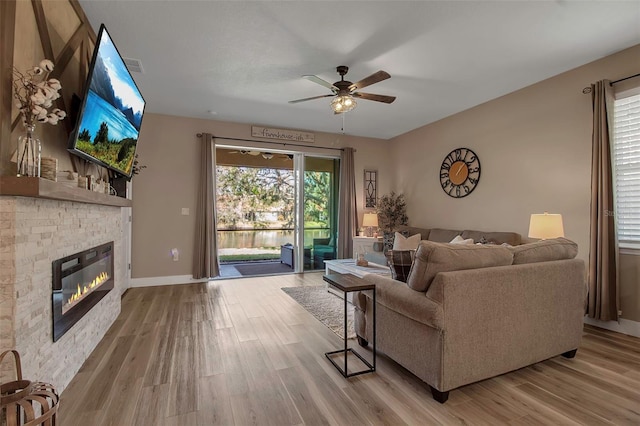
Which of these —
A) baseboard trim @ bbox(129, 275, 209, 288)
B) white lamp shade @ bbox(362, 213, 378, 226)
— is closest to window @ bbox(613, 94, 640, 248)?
white lamp shade @ bbox(362, 213, 378, 226)

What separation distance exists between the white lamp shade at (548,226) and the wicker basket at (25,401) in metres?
3.92

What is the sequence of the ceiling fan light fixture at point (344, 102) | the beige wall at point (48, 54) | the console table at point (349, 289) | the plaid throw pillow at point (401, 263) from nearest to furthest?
the beige wall at point (48, 54) → the console table at point (349, 289) → the plaid throw pillow at point (401, 263) → the ceiling fan light fixture at point (344, 102)

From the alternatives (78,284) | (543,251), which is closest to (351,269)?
(543,251)

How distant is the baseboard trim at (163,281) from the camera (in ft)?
15.9

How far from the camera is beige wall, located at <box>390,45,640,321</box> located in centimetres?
333

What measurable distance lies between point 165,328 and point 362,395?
217 cm

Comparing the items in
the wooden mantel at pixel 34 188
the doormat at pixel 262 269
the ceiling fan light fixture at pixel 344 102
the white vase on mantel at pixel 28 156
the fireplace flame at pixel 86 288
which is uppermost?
the ceiling fan light fixture at pixel 344 102

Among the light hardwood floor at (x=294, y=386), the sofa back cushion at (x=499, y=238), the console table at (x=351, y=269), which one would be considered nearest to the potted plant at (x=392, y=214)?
the console table at (x=351, y=269)

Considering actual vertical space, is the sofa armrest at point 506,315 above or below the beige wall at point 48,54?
below

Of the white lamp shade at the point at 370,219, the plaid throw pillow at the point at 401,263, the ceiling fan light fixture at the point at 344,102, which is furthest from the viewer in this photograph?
the white lamp shade at the point at 370,219

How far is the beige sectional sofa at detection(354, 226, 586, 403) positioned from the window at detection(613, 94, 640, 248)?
120 cm

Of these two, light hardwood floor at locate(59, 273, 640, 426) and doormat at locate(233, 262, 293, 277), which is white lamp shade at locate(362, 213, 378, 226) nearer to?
doormat at locate(233, 262, 293, 277)

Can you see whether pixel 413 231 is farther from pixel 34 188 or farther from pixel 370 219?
pixel 34 188

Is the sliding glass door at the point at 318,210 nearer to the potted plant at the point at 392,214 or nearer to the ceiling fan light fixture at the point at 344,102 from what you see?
the potted plant at the point at 392,214
